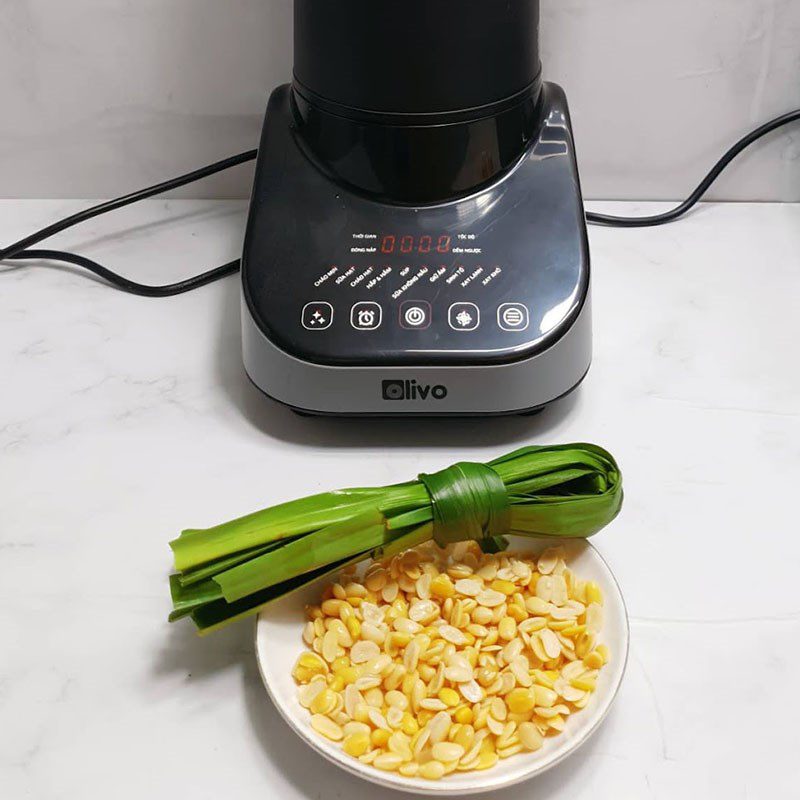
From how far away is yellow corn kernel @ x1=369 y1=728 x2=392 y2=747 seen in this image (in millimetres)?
454

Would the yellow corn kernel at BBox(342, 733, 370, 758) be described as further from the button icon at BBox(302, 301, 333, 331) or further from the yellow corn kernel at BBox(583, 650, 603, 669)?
the button icon at BBox(302, 301, 333, 331)

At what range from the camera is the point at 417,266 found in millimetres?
649

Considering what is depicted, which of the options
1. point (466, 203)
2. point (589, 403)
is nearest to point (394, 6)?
point (466, 203)

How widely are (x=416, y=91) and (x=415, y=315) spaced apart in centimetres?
14

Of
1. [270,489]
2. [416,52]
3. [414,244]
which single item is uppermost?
[416,52]

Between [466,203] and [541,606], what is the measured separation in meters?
0.28

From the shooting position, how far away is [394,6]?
1.98 feet

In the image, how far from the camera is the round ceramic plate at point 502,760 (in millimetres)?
435

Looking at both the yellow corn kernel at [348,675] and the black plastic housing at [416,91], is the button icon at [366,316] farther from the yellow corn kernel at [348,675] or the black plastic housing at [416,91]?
the yellow corn kernel at [348,675]

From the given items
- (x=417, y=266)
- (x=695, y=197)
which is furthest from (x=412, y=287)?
(x=695, y=197)

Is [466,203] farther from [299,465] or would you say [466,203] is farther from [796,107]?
[796,107]

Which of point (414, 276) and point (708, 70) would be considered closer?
point (414, 276)

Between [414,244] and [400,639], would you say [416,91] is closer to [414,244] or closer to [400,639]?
[414,244]

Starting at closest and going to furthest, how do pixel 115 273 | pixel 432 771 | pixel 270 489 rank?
pixel 432 771 → pixel 270 489 → pixel 115 273
